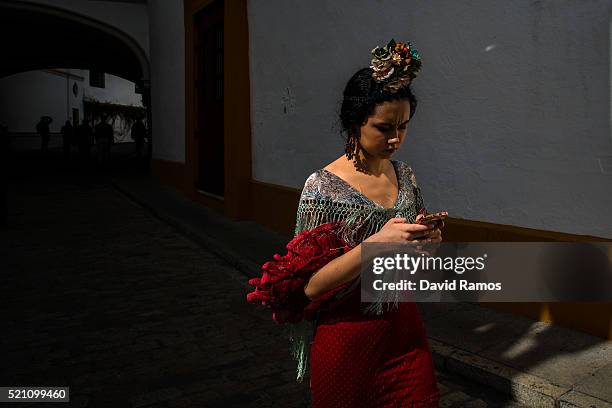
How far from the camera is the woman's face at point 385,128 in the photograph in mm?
1723

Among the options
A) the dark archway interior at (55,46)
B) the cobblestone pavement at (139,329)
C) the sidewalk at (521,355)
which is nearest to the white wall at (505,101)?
the sidewalk at (521,355)

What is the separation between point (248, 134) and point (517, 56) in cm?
542

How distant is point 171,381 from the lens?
3662 mm

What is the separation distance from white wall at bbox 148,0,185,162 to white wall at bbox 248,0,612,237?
6862mm

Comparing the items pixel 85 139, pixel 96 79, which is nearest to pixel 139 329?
pixel 85 139

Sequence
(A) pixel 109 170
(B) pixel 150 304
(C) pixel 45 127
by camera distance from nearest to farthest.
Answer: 1. (B) pixel 150 304
2. (A) pixel 109 170
3. (C) pixel 45 127

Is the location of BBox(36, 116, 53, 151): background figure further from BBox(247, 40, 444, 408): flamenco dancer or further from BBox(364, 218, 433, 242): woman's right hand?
BBox(364, 218, 433, 242): woman's right hand

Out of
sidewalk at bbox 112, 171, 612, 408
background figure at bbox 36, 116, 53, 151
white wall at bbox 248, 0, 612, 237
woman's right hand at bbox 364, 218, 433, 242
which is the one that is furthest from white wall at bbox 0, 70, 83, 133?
woman's right hand at bbox 364, 218, 433, 242

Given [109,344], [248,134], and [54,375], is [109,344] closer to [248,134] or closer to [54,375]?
[54,375]

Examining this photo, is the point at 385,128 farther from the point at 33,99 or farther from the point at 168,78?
the point at 33,99

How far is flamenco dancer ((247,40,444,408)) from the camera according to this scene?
1729mm

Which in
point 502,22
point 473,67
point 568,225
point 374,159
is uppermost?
point 502,22

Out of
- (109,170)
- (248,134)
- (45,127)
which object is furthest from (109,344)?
(45,127)

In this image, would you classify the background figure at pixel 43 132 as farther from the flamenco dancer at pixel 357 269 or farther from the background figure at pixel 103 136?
the flamenco dancer at pixel 357 269
